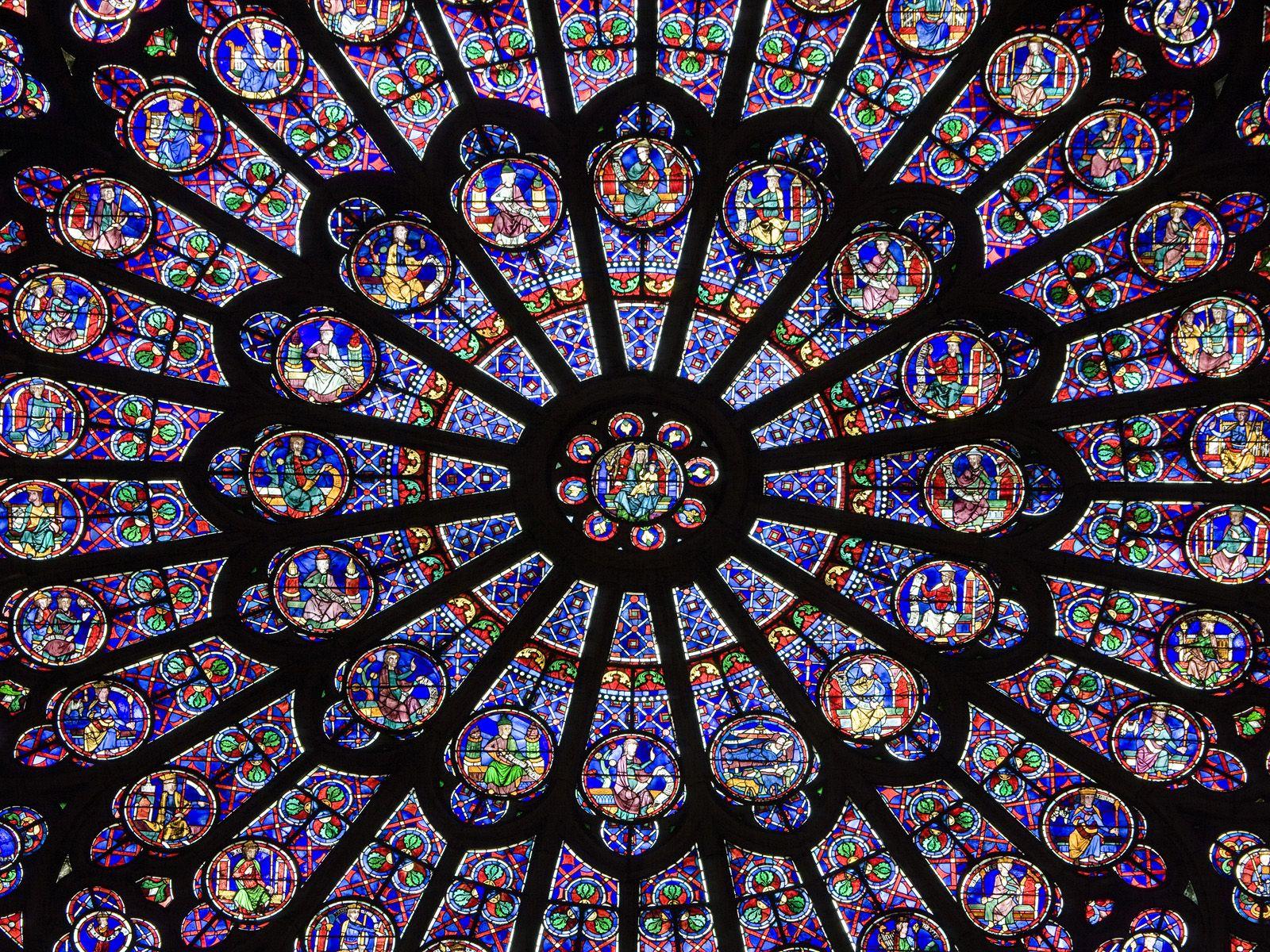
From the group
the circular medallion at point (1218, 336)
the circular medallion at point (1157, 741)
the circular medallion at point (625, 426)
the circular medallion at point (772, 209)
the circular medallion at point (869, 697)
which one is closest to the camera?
the circular medallion at point (1157, 741)

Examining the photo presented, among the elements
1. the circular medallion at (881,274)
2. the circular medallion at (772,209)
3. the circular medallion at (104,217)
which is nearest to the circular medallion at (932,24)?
the circular medallion at (772,209)

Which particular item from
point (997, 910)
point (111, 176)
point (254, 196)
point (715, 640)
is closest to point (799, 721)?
point (715, 640)

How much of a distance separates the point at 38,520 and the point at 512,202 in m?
4.45

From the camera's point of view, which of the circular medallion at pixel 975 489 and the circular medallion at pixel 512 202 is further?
the circular medallion at pixel 512 202

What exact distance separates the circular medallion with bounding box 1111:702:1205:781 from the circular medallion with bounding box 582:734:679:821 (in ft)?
11.3

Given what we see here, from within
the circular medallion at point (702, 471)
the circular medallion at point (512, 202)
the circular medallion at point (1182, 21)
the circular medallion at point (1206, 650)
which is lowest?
the circular medallion at point (1206, 650)

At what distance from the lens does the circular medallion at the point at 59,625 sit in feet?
46.3

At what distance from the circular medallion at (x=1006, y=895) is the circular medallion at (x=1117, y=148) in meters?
5.40

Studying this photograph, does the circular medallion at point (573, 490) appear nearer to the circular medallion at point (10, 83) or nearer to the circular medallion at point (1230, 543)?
the circular medallion at point (1230, 543)

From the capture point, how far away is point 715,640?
580 inches

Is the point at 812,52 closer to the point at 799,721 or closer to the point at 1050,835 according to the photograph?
the point at 799,721

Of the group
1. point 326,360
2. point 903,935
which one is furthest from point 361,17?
point 903,935

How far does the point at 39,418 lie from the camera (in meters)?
14.3

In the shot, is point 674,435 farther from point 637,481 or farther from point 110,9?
point 110,9
